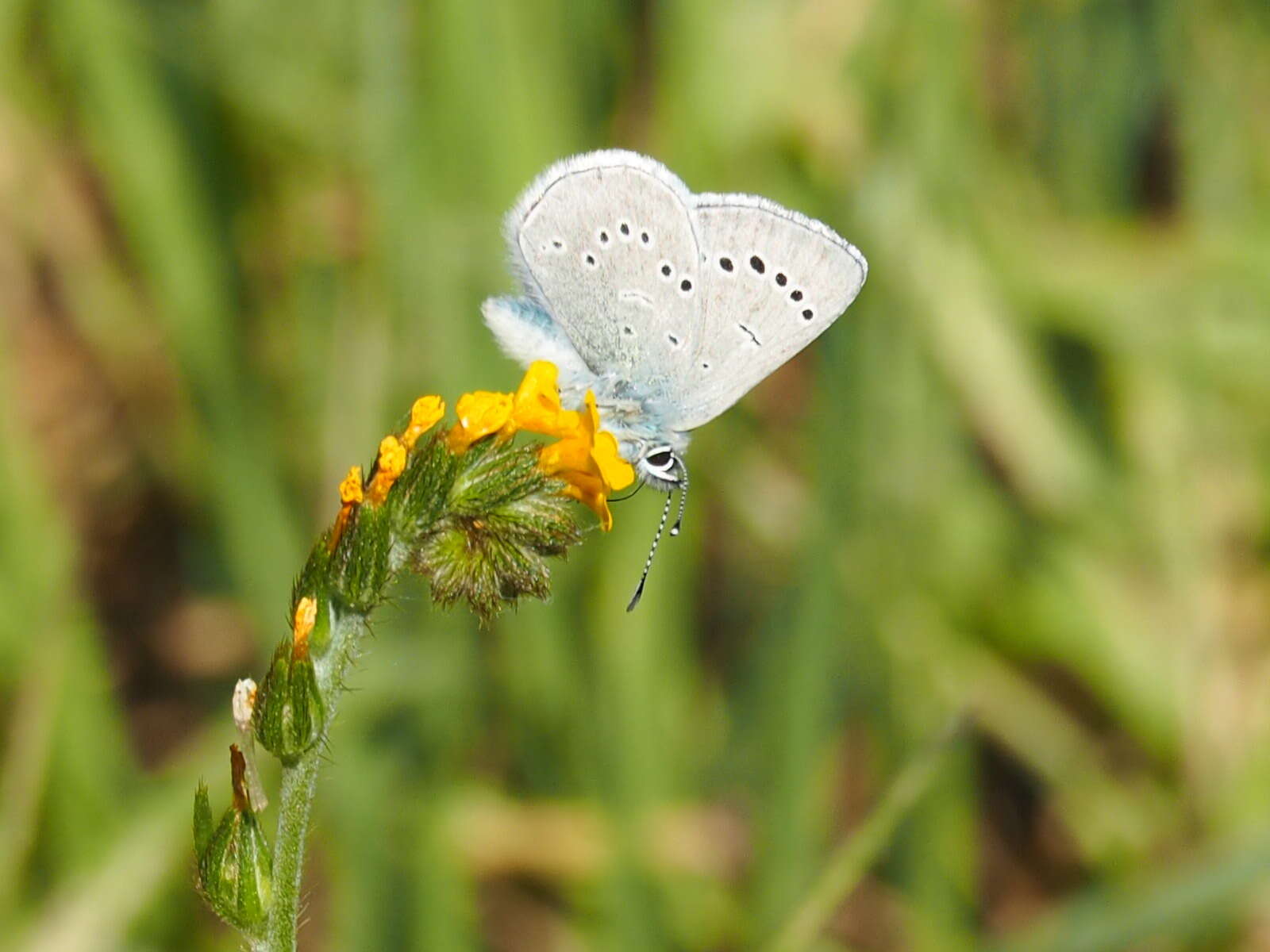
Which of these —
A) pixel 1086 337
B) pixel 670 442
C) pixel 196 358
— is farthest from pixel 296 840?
pixel 1086 337

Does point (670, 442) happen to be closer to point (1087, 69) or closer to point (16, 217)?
point (1087, 69)

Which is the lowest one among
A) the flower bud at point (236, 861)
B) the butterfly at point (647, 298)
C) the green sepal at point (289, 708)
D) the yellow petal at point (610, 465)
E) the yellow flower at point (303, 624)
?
the flower bud at point (236, 861)

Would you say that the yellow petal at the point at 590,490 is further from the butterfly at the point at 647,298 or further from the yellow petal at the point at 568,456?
the butterfly at the point at 647,298

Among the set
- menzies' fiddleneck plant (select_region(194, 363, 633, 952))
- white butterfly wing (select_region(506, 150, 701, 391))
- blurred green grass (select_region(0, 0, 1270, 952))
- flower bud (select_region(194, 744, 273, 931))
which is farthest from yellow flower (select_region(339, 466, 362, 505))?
Answer: blurred green grass (select_region(0, 0, 1270, 952))

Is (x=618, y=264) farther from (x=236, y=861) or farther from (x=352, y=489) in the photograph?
(x=236, y=861)

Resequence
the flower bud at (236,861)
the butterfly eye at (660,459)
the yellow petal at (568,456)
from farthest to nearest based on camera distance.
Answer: the butterfly eye at (660,459)
the yellow petal at (568,456)
the flower bud at (236,861)

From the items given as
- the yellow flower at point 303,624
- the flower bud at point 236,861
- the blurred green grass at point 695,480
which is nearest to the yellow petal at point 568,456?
the yellow flower at point 303,624

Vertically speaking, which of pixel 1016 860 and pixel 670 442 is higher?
pixel 670 442
